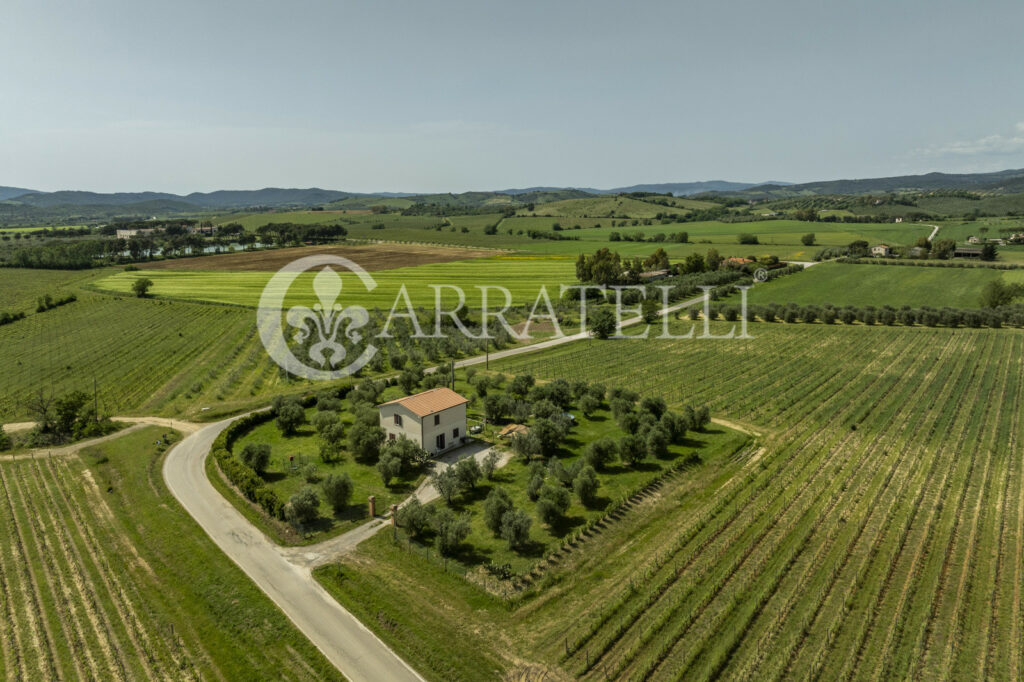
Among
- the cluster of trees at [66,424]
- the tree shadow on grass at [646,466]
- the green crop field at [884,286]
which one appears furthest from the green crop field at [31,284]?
the green crop field at [884,286]

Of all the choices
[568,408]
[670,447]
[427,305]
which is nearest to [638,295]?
[427,305]

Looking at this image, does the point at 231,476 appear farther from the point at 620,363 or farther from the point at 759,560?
the point at 620,363

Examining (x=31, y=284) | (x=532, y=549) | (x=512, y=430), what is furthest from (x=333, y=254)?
(x=532, y=549)

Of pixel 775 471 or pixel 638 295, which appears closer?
pixel 775 471

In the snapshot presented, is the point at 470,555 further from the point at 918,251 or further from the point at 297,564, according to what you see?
the point at 918,251

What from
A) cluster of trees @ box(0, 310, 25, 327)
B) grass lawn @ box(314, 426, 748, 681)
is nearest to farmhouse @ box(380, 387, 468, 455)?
grass lawn @ box(314, 426, 748, 681)

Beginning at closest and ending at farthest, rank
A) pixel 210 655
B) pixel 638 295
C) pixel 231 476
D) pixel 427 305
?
pixel 210 655, pixel 231 476, pixel 427 305, pixel 638 295
